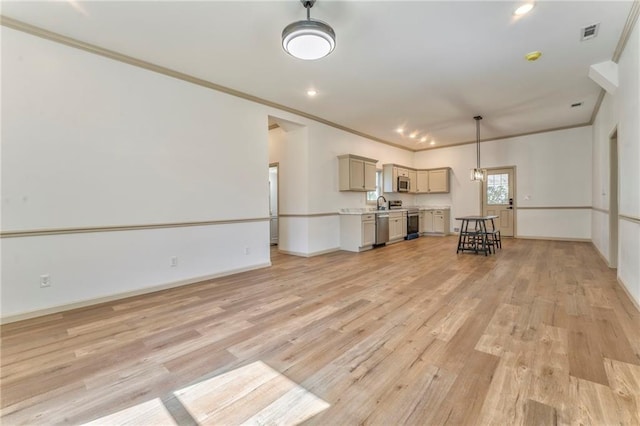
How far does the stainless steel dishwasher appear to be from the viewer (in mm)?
6766

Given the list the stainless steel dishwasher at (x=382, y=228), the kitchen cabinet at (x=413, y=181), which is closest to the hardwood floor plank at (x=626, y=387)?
the stainless steel dishwasher at (x=382, y=228)

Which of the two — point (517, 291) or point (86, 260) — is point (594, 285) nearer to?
point (517, 291)

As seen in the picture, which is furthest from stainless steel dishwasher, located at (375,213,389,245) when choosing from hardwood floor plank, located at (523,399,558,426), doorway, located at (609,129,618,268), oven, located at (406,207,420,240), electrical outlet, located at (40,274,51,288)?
electrical outlet, located at (40,274,51,288)

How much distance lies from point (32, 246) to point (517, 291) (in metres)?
5.37

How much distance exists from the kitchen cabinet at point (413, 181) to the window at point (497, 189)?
2.03 meters

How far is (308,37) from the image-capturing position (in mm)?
2527

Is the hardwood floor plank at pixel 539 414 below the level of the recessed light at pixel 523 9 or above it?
below

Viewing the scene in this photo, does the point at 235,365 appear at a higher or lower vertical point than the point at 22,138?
lower

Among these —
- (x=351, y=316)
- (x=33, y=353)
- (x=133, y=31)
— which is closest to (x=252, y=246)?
(x=351, y=316)

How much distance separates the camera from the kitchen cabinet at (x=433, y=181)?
344 inches

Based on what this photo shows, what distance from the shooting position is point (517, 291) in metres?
3.35

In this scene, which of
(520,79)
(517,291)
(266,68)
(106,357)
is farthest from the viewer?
(520,79)

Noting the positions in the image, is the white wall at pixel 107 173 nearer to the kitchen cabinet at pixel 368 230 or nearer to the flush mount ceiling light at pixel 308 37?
the flush mount ceiling light at pixel 308 37

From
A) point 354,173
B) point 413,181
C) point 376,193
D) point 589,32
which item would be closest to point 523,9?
point 589,32
